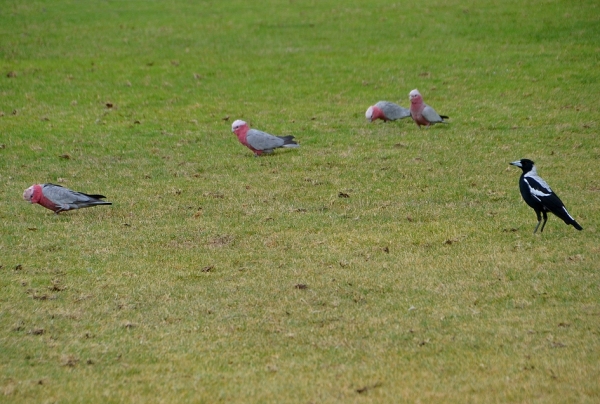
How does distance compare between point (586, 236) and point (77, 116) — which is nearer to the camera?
point (586, 236)

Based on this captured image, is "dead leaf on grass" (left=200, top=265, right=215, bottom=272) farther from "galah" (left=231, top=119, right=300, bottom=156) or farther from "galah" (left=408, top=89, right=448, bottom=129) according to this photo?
"galah" (left=408, top=89, right=448, bottom=129)

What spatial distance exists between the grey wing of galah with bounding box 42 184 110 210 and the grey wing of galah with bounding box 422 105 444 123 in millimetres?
7551

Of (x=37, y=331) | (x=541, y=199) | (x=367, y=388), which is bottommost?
(x=37, y=331)

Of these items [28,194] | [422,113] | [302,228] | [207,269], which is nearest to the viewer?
[207,269]

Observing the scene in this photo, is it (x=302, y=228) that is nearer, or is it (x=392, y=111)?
(x=302, y=228)

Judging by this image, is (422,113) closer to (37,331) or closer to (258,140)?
(258,140)

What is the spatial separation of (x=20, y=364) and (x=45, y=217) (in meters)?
4.88

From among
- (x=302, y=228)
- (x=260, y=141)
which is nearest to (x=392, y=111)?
Answer: (x=260, y=141)

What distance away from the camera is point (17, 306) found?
7039 mm

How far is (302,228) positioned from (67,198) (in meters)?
3.32

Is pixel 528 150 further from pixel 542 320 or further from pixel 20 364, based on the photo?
pixel 20 364

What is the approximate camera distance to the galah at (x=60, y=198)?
1022cm

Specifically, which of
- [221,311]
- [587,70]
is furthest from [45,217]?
[587,70]

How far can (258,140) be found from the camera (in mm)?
13625
